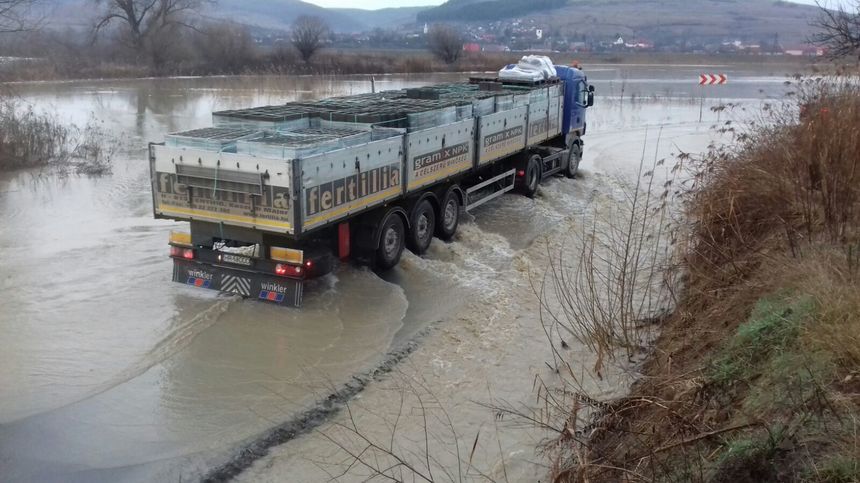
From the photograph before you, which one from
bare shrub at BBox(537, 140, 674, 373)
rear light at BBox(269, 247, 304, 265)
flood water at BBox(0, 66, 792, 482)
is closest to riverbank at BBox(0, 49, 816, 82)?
flood water at BBox(0, 66, 792, 482)

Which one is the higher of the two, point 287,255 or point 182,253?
point 287,255

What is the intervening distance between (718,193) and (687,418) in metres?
5.27

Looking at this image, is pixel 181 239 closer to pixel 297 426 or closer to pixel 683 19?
pixel 297 426

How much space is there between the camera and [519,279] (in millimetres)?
10867

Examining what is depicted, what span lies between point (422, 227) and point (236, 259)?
339 cm

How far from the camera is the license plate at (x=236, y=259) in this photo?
8.98m

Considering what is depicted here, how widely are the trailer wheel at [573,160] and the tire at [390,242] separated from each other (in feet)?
27.8

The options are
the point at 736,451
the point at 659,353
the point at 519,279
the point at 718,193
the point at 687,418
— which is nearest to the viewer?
the point at 736,451

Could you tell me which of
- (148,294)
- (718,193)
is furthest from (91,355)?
(718,193)

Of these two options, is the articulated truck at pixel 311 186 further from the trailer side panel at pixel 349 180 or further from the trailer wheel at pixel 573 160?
the trailer wheel at pixel 573 160

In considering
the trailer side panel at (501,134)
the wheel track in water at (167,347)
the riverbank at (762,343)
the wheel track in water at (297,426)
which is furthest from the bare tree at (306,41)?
the wheel track in water at (297,426)

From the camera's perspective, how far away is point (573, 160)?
18.7 meters

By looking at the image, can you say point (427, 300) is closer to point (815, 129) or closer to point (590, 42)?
point (815, 129)

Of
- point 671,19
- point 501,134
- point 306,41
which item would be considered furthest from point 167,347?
point 671,19
